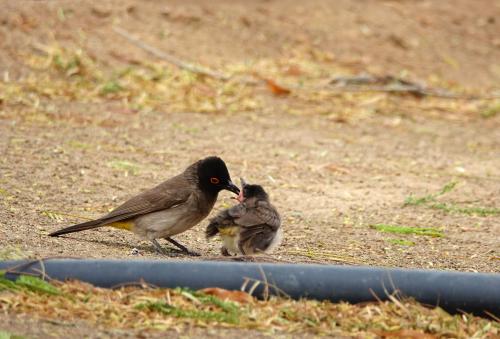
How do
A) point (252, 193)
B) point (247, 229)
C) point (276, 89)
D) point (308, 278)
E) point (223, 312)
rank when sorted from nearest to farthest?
point (223, 312) < point (308, 278) < point (247, 229) < point (252, 193) < point (276, 89)

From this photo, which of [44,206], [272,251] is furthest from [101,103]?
[272,251]

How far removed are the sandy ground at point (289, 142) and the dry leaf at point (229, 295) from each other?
4.05 ft

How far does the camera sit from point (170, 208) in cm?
767

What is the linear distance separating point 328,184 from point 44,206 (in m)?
3.26

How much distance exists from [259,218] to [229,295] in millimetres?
1587

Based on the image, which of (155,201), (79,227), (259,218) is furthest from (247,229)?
(79,227)

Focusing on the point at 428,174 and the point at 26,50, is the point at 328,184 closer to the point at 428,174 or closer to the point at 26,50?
the point at 428,174

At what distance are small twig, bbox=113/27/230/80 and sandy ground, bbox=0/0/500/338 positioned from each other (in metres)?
0.18

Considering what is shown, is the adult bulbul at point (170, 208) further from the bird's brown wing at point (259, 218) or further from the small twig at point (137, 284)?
the small twig at point (137, 284)

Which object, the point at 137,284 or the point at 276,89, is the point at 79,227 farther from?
the point at 276,89

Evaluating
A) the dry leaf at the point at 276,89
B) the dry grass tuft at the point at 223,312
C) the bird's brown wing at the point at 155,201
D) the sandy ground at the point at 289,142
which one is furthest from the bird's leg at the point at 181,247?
the dry leaf at the point at 276,89

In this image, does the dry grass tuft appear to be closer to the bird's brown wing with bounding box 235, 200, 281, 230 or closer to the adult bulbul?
the bird's brown wing with bounding box 235, 200, 281, 230

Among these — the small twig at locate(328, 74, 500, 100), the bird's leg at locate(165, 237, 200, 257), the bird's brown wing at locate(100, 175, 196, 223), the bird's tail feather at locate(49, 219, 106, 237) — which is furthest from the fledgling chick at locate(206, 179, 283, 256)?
the small twig at locate(328, 74, 500, 100)

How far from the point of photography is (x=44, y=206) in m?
8.52
